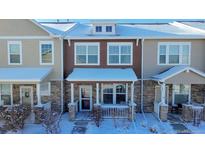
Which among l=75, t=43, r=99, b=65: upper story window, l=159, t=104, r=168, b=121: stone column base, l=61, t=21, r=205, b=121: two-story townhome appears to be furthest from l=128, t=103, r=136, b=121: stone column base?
l=75, t=43, r=99, b=65: upper story window

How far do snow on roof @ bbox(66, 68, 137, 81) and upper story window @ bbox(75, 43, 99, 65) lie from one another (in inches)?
20.8

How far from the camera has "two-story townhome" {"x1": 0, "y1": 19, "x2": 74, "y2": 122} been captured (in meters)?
12.7

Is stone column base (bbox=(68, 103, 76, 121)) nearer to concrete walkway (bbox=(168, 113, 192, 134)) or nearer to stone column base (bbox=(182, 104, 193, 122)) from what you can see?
concrete walkway (bbox=(168, 113, 192, 134))

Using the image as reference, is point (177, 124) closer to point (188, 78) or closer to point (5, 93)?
point (188, 78)

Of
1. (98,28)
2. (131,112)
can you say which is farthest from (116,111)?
(98,28)

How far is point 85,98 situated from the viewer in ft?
44.2

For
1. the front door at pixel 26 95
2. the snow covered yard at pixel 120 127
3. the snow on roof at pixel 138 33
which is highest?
the snow on roof at pixel 138 33

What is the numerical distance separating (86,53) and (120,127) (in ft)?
17.3

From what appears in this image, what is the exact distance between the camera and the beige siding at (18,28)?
41.7 feet

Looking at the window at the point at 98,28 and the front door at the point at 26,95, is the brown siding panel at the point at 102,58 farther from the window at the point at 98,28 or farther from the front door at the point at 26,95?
the front door at the point at 26,95

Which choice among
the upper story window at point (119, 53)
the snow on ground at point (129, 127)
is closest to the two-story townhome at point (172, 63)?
the upper story window at point (119, 53)

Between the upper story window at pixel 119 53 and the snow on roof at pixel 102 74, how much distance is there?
535mm

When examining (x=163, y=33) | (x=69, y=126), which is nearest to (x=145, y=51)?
(x=163, y=33)

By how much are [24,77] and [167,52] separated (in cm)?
883
